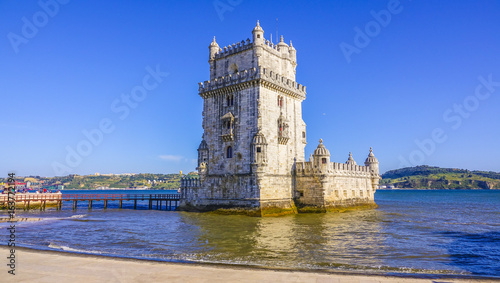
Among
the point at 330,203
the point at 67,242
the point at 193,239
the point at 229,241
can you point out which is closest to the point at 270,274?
the point at 229,241

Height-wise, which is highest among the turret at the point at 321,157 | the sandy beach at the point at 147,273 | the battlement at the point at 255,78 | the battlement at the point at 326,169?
the battlement at the point at 255,78

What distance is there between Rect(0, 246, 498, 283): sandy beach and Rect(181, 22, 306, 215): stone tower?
917 inches

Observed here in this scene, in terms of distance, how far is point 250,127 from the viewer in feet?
126

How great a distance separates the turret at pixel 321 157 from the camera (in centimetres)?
3984

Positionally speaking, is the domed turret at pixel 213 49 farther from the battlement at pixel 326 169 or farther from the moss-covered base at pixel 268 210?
the moss-covered base at pixel 268 210

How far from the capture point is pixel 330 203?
40594 millimetres

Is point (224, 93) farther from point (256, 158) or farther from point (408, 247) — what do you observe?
point (408, 247)

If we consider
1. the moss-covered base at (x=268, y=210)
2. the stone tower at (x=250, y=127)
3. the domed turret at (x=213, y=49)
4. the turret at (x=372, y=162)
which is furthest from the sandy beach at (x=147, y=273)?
the turret at (x=372, y=162)

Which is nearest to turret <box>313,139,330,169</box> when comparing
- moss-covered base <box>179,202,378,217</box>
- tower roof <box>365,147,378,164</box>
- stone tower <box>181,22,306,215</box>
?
stone tower <box>181,22,306,215</box>

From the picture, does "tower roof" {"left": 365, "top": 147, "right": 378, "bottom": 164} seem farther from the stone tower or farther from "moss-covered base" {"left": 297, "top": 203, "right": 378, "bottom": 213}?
the stone tower

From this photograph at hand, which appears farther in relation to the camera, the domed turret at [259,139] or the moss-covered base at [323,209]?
the moss-covered base at [323,209]

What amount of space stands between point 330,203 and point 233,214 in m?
11.6

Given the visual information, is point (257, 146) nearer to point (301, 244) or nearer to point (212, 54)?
point (212, 54)

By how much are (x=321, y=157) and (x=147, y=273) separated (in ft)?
99.6
